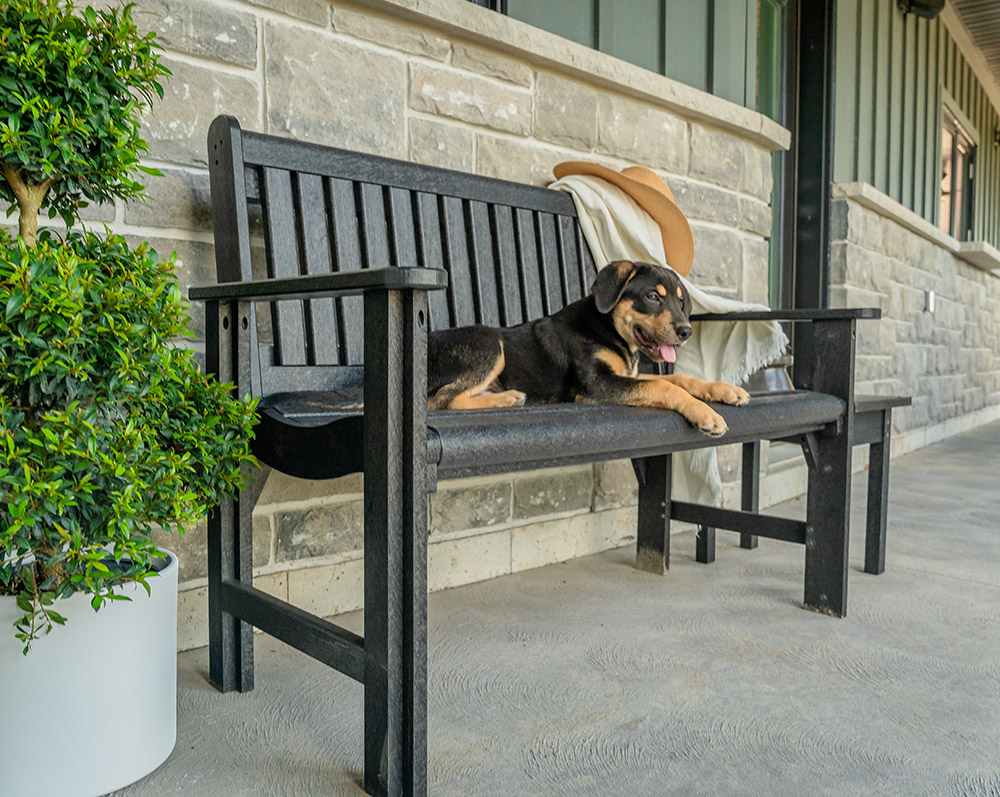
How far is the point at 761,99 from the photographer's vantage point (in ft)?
14.4

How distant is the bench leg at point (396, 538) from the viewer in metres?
1.26

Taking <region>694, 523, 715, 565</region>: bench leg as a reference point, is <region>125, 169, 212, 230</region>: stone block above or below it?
above

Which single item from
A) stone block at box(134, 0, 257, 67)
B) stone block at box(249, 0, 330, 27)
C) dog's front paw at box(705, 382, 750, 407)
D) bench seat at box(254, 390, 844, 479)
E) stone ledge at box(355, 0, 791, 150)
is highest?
stone ledge at box(355, 0, 791, 150)

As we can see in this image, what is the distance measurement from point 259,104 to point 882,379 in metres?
4.76

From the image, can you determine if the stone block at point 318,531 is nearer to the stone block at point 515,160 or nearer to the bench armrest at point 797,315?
the stone block at point 515,160

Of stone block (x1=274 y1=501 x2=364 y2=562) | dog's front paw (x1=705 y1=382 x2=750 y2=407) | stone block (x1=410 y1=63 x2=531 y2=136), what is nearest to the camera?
dog's front paw (x1=705 y1=382 x2=750 y2=407)

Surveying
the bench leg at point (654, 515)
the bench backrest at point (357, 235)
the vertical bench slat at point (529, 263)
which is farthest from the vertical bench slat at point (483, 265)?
the bench leg at point (654, 515)

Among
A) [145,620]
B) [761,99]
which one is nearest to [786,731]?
[145,620]

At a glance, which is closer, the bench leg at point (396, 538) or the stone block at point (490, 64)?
the bench leg at point (396, 538)

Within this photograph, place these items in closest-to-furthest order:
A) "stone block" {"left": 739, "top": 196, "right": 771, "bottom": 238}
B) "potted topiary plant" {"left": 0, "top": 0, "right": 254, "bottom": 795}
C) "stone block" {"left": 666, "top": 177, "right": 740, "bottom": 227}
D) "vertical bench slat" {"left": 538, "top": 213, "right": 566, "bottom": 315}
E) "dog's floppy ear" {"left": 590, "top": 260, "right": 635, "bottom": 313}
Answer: "potted topiary plant" {"left": 0, "top": 0, "right": 254, "bottom": 795}, "dog's floppy ear" {"left": 590, "top": 260, "right": 635, "bottom": 313}, "vertical bench slat" {"left": 538, "top": 213, "right": 566, "bottom": 315}, "stone block" {"left": 666, "top": 177, "right": 740, "bottom": 227}, "stone block" {"left": 739, "top": 196, "right": 771, "bottom": 238}

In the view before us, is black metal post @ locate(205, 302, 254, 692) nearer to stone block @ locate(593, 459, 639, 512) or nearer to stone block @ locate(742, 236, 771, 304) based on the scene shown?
stone block @ locate(593, 459, 639, 512)

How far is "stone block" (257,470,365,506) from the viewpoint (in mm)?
2131

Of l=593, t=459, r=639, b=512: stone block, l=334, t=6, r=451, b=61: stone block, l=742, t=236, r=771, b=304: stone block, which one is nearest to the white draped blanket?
l=593, t=459, r=639, b=512: stone block

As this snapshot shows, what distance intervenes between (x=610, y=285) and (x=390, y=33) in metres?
Result: 0.97
